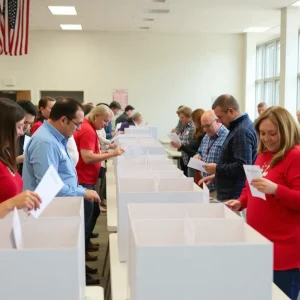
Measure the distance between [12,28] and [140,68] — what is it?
18.8ft

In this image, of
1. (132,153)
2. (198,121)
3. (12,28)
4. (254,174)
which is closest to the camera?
(254,174)

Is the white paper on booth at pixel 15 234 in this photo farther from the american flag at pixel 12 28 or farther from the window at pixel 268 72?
the window at pixel 268 72

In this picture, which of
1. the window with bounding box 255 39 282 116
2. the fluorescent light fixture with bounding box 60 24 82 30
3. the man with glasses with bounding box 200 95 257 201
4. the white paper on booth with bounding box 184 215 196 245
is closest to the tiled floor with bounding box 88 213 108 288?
the man with glasses with bounding box 200 95 257 201

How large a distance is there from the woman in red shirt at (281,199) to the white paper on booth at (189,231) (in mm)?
720

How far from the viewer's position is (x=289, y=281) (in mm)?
2062

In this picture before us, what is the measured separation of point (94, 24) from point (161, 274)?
1004cm

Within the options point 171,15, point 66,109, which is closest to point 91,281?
point 66,109

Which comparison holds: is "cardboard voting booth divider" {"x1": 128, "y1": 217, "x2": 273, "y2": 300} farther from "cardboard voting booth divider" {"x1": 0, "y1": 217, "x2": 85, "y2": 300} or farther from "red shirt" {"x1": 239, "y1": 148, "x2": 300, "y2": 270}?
"red shirt" {"x1": 239, "y1": 148, "x2": 300, "y2": 270}

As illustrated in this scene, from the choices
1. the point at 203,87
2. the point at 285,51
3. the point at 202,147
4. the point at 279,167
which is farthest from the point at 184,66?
the point at 279,167

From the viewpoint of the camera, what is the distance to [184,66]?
38.7 feet

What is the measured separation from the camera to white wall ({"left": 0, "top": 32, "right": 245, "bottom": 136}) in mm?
11406

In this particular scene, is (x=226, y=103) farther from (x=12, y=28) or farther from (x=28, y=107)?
(x=12, y=28)

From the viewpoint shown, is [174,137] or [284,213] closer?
[284,213]

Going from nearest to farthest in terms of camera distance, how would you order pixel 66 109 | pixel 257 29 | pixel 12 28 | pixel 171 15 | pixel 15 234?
pixel 15 234 < pixel 66 109 < pixel 12 28 < pixel 171 15 < pixel 257 29
